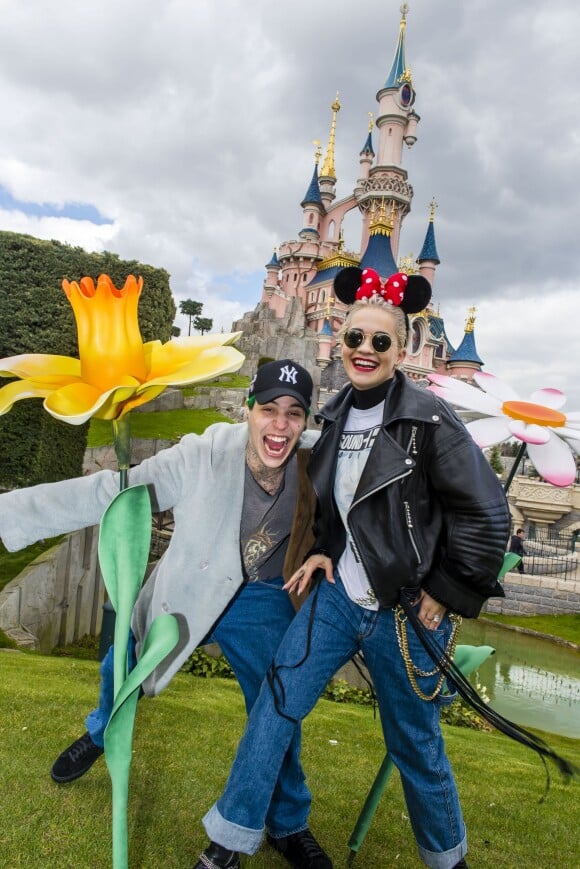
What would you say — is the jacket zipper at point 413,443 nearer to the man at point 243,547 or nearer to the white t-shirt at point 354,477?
the white t-shirt at point 354,477

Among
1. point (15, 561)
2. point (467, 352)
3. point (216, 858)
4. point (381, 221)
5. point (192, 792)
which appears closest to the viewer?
point (216, 858)

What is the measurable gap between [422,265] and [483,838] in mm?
47751

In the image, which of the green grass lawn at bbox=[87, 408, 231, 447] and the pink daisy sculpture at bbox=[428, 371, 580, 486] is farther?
the green grass lawn at bbox=[87, 408, 231, 447]

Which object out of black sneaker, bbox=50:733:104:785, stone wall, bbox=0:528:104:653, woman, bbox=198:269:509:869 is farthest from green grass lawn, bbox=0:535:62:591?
woman, bbox=198:269:509:869

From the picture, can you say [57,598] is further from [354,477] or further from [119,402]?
[119,402]

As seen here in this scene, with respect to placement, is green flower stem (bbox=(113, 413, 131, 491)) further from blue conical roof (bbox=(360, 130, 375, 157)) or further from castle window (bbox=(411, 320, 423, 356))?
blue conical roof (bbox=(360, 130, 375, 157))

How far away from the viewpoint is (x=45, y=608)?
5855 mm

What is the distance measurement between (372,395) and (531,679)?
8490 millimetres

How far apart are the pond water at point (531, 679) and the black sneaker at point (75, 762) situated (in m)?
6.12

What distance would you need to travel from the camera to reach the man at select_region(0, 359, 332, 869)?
2100mm

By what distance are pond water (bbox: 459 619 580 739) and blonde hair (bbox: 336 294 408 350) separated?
259 inches

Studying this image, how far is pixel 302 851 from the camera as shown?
82.7 inches

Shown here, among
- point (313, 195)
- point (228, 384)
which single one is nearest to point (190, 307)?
point (313, 195)

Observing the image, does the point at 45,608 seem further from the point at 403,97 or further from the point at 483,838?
the point at 403,97
